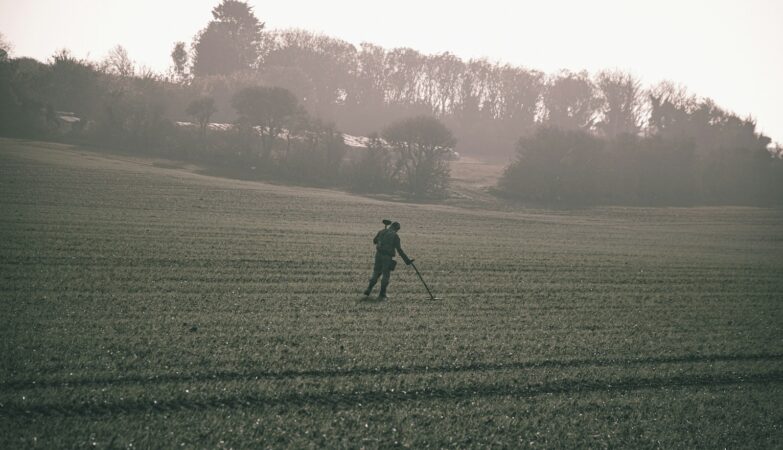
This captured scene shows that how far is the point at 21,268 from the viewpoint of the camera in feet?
64.8

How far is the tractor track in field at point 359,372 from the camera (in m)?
11.0

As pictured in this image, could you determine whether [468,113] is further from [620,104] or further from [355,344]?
[355,344]

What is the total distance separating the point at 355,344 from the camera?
47.8 ft

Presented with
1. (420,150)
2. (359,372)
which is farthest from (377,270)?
(420,150)

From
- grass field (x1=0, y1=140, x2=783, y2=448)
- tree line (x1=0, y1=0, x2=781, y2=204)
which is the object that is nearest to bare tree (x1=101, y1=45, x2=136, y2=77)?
tree line (x1=0, y1=0, x2=781, y2=204)

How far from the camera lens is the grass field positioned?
1043 cm

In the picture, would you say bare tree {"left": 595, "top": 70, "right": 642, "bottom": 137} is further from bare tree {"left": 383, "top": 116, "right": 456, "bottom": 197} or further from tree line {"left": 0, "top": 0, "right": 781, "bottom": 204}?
bare tree {"left": 383, "top": 116, "right": 456, "bottom": 197}

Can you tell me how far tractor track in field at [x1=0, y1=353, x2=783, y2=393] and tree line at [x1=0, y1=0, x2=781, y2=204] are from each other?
54.4 metres

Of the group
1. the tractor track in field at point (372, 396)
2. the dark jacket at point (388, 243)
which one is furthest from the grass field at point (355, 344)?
the dark jacket at point (388, 243)

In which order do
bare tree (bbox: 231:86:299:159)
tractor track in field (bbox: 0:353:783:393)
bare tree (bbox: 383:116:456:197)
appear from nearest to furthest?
tractor track in field (bbox: 0:353:783:393) < bare tree (bbox: 383:116:456:197) < bare tree (bbox: 231:86:299:159)

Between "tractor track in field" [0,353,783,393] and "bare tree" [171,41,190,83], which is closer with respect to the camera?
"tractor track in field" [0,353,783,393]

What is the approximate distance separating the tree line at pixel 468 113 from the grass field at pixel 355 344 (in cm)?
4093

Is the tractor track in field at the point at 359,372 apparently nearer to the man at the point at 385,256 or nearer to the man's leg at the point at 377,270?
the man at the point at 385,256

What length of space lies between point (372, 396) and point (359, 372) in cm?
117
